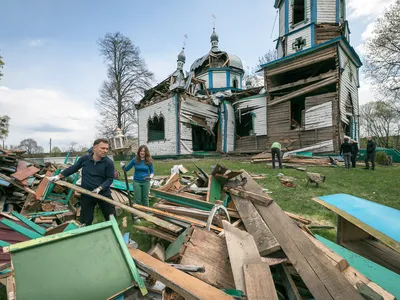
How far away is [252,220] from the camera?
308 cm

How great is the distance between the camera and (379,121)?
39.8 m

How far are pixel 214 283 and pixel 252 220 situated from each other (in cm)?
119

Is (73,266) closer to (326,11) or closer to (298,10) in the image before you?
(326,11)

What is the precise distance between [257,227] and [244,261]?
2.60 feet

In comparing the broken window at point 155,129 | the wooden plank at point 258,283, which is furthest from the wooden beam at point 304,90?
the wooden plank at point 258,283

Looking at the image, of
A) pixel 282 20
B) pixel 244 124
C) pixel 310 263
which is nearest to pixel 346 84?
pixel 282 20

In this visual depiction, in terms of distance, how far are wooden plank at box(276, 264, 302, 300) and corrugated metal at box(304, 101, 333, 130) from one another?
13617mm

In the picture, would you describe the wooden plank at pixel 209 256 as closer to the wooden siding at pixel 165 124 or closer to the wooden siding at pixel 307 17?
the wooden siding at pixel 165 124

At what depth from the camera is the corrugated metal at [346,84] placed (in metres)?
13.8

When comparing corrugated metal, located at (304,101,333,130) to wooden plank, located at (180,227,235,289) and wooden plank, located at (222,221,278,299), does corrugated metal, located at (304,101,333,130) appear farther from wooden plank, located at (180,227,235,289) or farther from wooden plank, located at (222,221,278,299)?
wooden plank, located at (180,227,235,289)

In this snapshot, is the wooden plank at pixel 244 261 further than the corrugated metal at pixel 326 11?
No

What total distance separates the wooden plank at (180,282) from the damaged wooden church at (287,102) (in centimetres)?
1412

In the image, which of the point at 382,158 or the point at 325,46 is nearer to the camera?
the point at 382,158

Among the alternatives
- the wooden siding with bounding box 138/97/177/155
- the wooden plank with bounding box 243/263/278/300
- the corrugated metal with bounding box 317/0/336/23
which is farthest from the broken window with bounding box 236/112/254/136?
the wooden plank with bounding box 243/263/278/300
